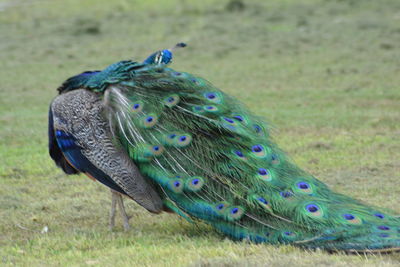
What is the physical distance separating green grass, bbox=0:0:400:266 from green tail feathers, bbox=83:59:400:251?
197 millimetres

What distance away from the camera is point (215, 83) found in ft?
47.4

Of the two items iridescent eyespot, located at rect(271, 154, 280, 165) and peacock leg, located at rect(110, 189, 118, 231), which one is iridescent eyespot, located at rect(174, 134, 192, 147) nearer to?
iridescent eyespot, located at rect(271, 154, 280, 165)

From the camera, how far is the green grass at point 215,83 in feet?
18.6

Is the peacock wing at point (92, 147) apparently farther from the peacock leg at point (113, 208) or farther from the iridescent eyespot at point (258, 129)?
Result: the iridescent eyespot at point (258, 129)

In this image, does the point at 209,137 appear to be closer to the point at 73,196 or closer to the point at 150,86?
the point at 150,86

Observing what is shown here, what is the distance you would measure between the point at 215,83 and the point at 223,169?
29.2 ft

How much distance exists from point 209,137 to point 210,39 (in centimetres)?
1384

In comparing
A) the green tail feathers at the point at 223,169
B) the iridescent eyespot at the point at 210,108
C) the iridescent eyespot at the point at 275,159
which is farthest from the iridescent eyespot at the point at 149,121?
the iridescent eyespot at the point at 275,159

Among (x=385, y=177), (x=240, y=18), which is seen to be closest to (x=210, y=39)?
(x=240, y=18)

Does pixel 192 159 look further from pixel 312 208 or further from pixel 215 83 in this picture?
pixel 215 83

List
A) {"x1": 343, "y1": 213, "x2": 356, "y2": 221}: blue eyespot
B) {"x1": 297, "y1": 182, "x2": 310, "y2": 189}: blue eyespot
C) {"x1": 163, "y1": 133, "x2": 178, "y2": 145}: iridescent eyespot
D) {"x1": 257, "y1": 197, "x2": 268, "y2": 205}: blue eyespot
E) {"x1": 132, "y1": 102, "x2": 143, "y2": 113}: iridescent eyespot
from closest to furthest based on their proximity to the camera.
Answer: {"x1": 343, "y1": 213, "x2": 356, "y2": 221}: blue eyespot
{"x1": 257, "y1": 197, "x2": 268, "y2": 205}: blue eyespot
{"x1": 297, "y1": 182, "x2": 310, "y2": 189}: blue eyespot
{"x1": 163, "y1": 133, "x2": 178, "y2": 145}: iridescent eyespot
{"x1": 132, "y1": 102, "x2": 143, "y2": 113}: iridescent eyespot

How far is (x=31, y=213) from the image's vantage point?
22.6ft

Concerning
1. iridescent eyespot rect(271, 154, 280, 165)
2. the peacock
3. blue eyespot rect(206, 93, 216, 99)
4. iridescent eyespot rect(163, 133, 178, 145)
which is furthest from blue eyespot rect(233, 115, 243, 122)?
iridescent eyespot rect(163, 133, 178, 145)

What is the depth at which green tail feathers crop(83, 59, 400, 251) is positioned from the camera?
518 centimetres
